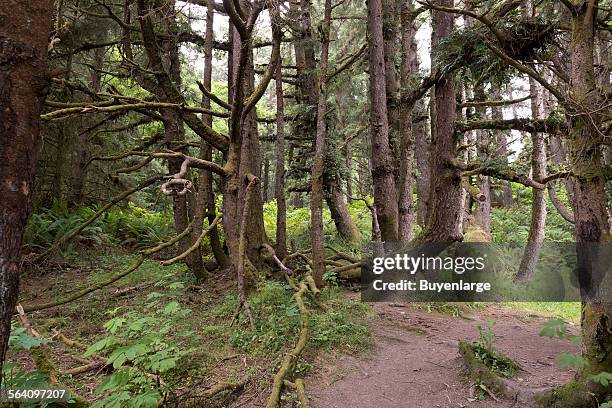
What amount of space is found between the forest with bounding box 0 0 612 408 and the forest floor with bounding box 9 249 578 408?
0.03m

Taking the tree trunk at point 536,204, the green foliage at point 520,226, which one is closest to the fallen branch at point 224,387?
the tree trunk at point 536,204

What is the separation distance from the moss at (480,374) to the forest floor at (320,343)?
143 mm

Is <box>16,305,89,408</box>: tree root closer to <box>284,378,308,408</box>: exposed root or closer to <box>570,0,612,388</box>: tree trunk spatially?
<box>284,378,308,408</box>: exposed root

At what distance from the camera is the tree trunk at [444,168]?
7590 mm

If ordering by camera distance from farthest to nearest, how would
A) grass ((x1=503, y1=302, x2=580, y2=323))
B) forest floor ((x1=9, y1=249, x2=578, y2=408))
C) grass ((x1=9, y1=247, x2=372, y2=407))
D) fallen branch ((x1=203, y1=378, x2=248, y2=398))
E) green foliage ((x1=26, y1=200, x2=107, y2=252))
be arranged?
green foliage ((x1=26, y1=200, x2=107, y2=252))
grass ((x1=503, y1=302, x2=580, y2=323))
grass ((x1=9, y1=247, x2=372, y2=407))
forest floor ((x1=9, y1=249, x2=578, y2=408))
fallen branch ((x1=203, y1=378, x2=248, y2=398))

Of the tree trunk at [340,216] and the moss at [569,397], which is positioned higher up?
the tree trunk at [340,216]

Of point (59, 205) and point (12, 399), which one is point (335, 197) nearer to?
point (59, 205)

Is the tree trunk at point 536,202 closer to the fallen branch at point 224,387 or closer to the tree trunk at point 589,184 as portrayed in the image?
the tree trunk at point 589,184

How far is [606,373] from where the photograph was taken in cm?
346

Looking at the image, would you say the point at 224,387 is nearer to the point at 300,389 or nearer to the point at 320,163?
the point at 300,389

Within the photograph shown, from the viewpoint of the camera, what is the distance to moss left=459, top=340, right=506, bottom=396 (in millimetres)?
4523

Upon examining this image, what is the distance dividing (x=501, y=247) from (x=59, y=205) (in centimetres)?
1276

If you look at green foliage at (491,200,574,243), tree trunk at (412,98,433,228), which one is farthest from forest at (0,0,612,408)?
green foliage at (491,200,574,243)

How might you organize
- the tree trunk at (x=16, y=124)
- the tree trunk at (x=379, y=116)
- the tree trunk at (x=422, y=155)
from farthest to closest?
the tree trunk at (x=422, y=155), the tree trunk at (x=379, y=116), the tree trunk at (x=16, y=124)
